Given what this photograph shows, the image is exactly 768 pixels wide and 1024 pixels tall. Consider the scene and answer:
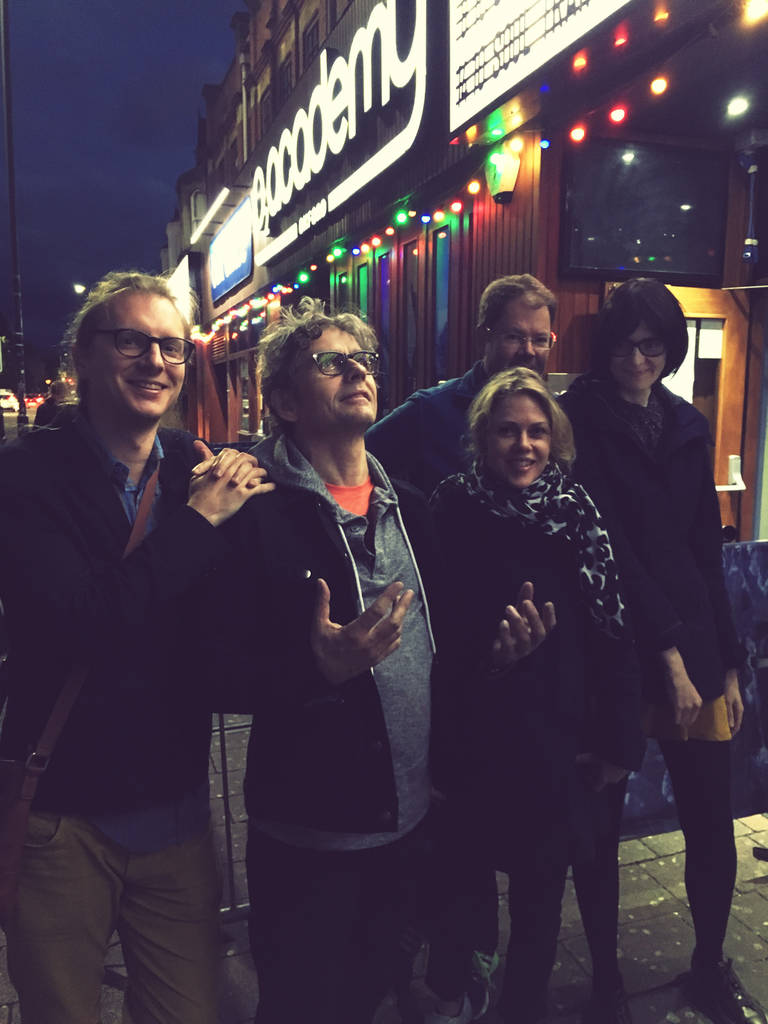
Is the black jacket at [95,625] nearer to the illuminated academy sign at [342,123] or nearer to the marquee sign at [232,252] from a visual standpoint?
the illuminated academy sign at [342,123]

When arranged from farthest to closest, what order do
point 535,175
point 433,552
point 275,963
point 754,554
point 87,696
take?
point 535,175 < point 754,554 < point 433,552 < point 275,963 < point 87,696

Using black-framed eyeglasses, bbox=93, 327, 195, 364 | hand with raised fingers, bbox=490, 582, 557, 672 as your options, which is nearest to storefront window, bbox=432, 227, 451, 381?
hand with raised fingers, bbox=490, 582, 557, 672

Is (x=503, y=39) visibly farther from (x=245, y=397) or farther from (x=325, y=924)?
(x=245, y=397)

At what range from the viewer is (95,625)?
5.21 feet

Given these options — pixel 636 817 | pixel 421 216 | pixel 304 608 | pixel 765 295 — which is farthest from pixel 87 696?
pixel 421 216

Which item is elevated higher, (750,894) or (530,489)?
(530,489)

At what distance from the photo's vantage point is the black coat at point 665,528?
2.39 meters

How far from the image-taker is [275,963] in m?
1.85

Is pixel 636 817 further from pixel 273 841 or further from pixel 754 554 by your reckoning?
pixel 273 841

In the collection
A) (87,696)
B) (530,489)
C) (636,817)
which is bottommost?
(636,817)

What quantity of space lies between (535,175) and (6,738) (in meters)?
5.38

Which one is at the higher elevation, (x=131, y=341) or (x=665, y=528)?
(x=131, y=341)

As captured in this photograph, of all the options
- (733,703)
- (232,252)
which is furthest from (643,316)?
(232,252)

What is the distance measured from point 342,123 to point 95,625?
810cm
